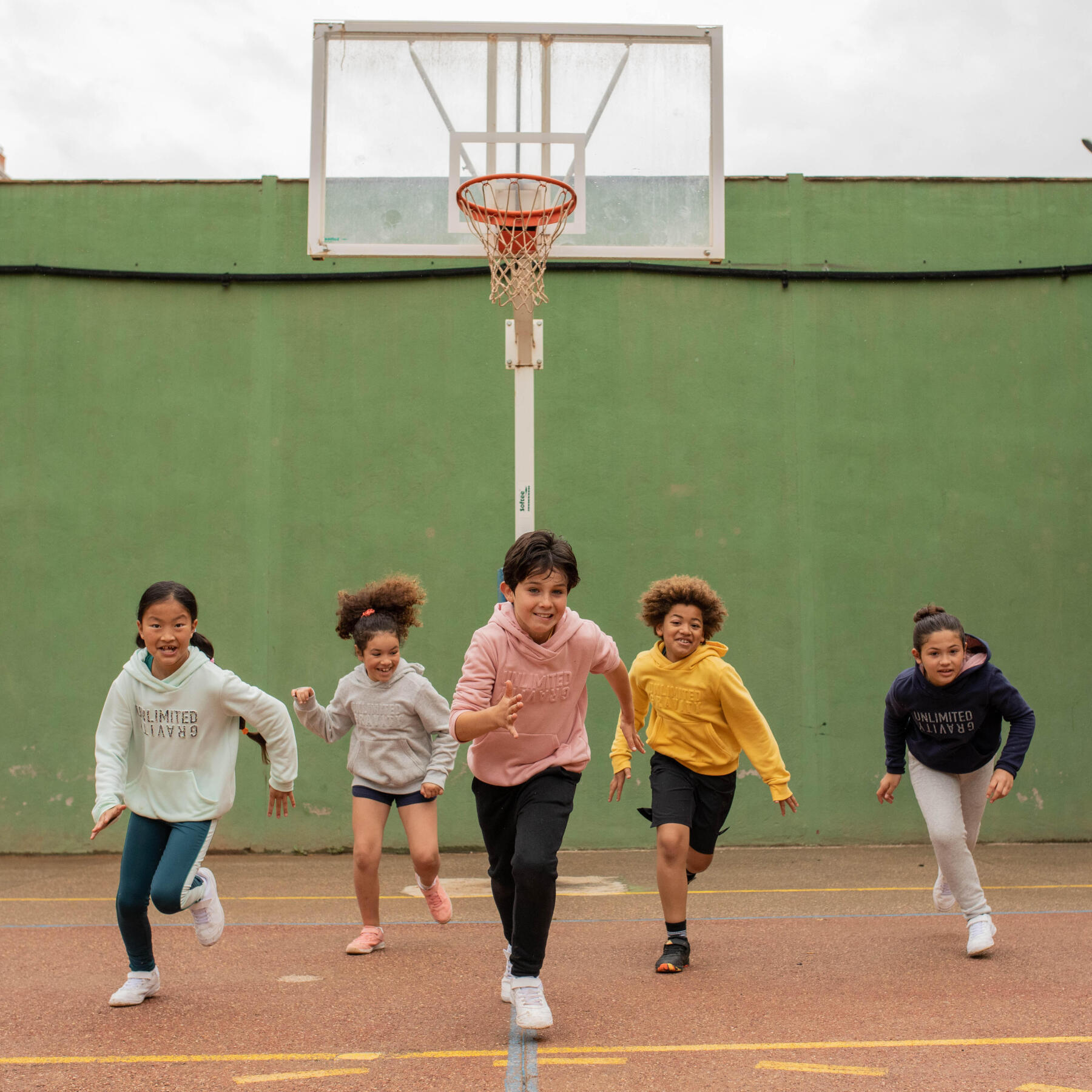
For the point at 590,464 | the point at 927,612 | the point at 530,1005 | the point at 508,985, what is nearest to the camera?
the point at 530,1005

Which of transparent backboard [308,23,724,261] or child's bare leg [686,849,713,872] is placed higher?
transparent backboard [308,23,724,261]

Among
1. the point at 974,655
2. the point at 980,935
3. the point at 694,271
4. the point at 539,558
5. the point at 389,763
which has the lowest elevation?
the point at 980,935

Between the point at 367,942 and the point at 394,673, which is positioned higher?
the point at 394,673

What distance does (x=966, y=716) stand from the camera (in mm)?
5031

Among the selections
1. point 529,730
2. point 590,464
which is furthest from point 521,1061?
point 590,464

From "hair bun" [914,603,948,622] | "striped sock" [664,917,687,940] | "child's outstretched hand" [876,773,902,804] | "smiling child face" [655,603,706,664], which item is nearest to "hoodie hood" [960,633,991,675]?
"hair bun" [914,603,948,622]

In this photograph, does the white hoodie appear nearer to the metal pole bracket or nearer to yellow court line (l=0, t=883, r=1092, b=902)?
yellow court line (l=0, t=883, r=1092, b=902)

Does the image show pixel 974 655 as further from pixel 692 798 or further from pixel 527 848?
pixel 527 848

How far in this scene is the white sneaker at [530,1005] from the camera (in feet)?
11.8

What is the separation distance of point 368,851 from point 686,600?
1.86 meters

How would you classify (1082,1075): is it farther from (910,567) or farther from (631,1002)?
(910,567)

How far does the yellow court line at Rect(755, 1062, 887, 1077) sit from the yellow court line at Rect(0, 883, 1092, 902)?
3189 millimetres

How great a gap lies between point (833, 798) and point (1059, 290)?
170 inches

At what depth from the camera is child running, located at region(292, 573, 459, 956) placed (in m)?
5.13
